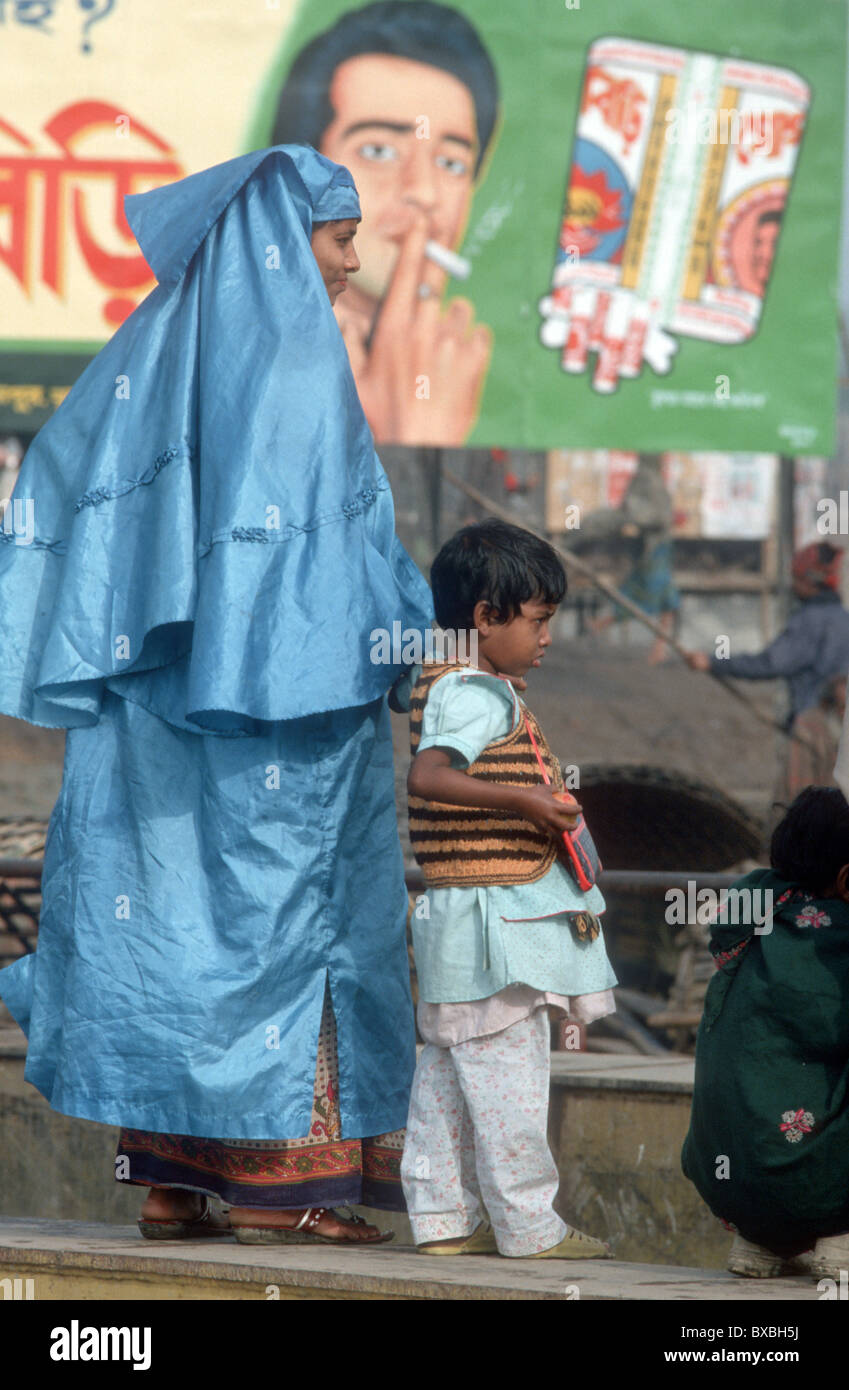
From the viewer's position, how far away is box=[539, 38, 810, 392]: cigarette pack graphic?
6551 millimetres

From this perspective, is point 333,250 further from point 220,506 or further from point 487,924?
point 487,924

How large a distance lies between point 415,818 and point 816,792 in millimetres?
631

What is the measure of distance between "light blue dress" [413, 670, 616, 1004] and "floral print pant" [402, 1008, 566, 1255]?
0.30ft

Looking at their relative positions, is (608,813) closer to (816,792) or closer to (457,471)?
(816,792)

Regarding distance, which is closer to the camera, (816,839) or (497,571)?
(816,839)

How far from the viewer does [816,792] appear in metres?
2.66

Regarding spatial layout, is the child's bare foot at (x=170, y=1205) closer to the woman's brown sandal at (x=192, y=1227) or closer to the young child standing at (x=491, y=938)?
the woman's brown sandal at (x=192, y=1227)

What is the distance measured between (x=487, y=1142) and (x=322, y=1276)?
34 cm

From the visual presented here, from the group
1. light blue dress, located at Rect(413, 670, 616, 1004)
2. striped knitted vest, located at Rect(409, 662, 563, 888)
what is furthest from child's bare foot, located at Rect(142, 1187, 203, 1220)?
striped knitted vest, located at Rect(409, 662, 563, 888)

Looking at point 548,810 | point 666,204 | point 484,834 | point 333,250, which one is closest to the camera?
point 548,810

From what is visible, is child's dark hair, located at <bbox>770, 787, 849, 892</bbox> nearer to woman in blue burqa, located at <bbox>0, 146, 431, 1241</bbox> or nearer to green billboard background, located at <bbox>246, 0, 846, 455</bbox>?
woman in blue burqa, located at <bbox>0, 146, 431, 1241</bbox>

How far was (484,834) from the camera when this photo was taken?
2766mm

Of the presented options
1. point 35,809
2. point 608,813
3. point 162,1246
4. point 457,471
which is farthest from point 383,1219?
point 457,471

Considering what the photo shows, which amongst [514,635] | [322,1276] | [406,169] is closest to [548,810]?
[514,635]
